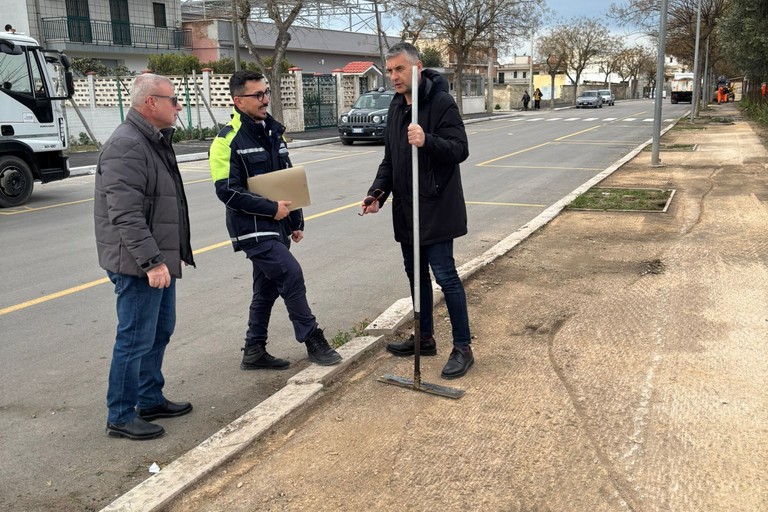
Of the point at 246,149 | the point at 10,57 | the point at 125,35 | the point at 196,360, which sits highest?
the point at 125,35

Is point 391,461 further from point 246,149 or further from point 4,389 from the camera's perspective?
point 4,389

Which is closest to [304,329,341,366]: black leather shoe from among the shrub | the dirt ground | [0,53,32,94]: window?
Answer: the dirt ground

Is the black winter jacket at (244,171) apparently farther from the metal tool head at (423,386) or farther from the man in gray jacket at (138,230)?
the metal tool head at (423,386)

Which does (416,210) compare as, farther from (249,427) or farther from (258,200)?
(249,427)

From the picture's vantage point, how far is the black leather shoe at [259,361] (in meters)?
4.96

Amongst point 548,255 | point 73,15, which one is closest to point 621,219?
point 548,255

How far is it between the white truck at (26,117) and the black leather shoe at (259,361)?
358 inches

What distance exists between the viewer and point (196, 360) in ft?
16.9

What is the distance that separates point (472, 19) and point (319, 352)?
45.0 meters

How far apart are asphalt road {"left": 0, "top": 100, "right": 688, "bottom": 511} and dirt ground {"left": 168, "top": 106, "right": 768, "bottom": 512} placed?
64 centimetres

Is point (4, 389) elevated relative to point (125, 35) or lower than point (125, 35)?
lower

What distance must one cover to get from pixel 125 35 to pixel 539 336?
134ft

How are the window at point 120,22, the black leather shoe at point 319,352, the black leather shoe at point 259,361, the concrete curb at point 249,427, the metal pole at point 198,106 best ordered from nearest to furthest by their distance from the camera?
the concrete curb at point 249,427 < the black leather shoe at point 319,352 < the black leather shoe at point 259,361 < the metal pole at point 198,106 < the window at point 120,22

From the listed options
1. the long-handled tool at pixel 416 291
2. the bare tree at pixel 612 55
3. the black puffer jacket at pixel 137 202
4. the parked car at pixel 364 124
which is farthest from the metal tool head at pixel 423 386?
the bare tree at pixel 612 55
